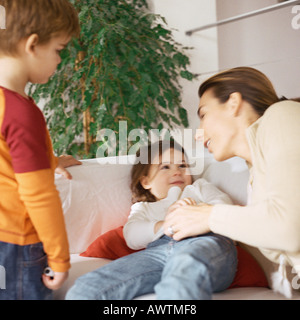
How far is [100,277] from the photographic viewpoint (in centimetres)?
89

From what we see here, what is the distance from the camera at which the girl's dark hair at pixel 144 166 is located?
133 cm

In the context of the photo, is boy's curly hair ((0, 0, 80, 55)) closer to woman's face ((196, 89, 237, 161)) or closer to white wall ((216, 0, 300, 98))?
woman's face ((196, 89, 237, 161))

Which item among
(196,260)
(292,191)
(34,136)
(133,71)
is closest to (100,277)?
(196,260)

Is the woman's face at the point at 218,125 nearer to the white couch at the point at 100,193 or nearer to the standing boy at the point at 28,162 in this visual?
the white couch at the point at 100,193

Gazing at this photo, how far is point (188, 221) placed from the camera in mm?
899

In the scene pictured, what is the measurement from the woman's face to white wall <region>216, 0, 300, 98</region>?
4.64 ft

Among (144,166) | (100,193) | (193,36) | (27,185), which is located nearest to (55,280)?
(27,185)

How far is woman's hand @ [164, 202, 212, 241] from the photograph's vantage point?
86 centimetres

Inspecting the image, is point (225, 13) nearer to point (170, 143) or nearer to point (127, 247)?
point (170, 143)

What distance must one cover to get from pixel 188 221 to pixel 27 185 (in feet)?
1.15

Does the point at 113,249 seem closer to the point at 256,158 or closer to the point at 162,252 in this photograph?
the point at 162,252

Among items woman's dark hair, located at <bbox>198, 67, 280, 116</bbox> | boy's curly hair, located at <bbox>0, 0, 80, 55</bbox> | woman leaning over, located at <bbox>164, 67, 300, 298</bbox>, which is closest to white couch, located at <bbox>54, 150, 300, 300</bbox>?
woman leaning over, located at <bbox>164, 67, 300, 298</bbox>

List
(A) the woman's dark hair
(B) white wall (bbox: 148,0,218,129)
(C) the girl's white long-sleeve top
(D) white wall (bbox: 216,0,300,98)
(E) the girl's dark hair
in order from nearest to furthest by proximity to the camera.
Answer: (A) the woman's dark hair → (C) the girl's white long-sleeve top → (E) the girl's dark hair → (D) white wall (bbox: 216,0,300,98) → (B) white wall (bbox: 148,0,218,129)

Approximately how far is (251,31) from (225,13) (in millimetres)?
191
